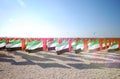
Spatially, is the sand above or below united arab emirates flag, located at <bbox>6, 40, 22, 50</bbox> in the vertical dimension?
below

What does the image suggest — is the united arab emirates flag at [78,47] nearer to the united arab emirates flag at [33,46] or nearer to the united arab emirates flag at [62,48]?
the united arab emirates flag at [62,48]

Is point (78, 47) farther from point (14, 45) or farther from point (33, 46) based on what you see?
point (14, 45)

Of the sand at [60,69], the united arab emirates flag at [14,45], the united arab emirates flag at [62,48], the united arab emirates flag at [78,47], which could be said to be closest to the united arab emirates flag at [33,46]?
the united arab emirates flag at [14,45]

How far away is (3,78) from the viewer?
723 cm

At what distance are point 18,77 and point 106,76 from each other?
173 inches

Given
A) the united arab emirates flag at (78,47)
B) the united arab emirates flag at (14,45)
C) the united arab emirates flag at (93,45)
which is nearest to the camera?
the united arab emirates flag at (78,47)

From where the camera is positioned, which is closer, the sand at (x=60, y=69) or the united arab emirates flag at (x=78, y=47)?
the sand at (x=60, y=69)

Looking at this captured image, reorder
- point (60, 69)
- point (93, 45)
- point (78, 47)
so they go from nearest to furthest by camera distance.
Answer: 1. point (60, 69)
2. point (78, 47)
3. point (93, 45)

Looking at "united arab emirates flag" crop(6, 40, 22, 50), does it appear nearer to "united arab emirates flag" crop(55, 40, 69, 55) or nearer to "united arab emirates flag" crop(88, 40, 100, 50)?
"united arab emirates flag" crop(55, 40, 69, 55)

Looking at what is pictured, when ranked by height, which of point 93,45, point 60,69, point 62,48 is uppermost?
point 93,45

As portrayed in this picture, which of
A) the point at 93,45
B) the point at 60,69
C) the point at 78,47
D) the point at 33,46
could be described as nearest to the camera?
the point at 60,69

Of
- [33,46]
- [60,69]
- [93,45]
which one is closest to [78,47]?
[93,45]

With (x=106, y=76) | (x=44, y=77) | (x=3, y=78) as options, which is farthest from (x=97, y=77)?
(x=3, y=78)

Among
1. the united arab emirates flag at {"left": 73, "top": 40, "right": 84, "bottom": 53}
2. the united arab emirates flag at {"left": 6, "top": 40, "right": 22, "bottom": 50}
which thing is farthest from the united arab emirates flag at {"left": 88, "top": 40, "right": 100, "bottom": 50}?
the united arab emirates flag at {"left": 6, "top": 40, "right": 22, "bottom": 50}
